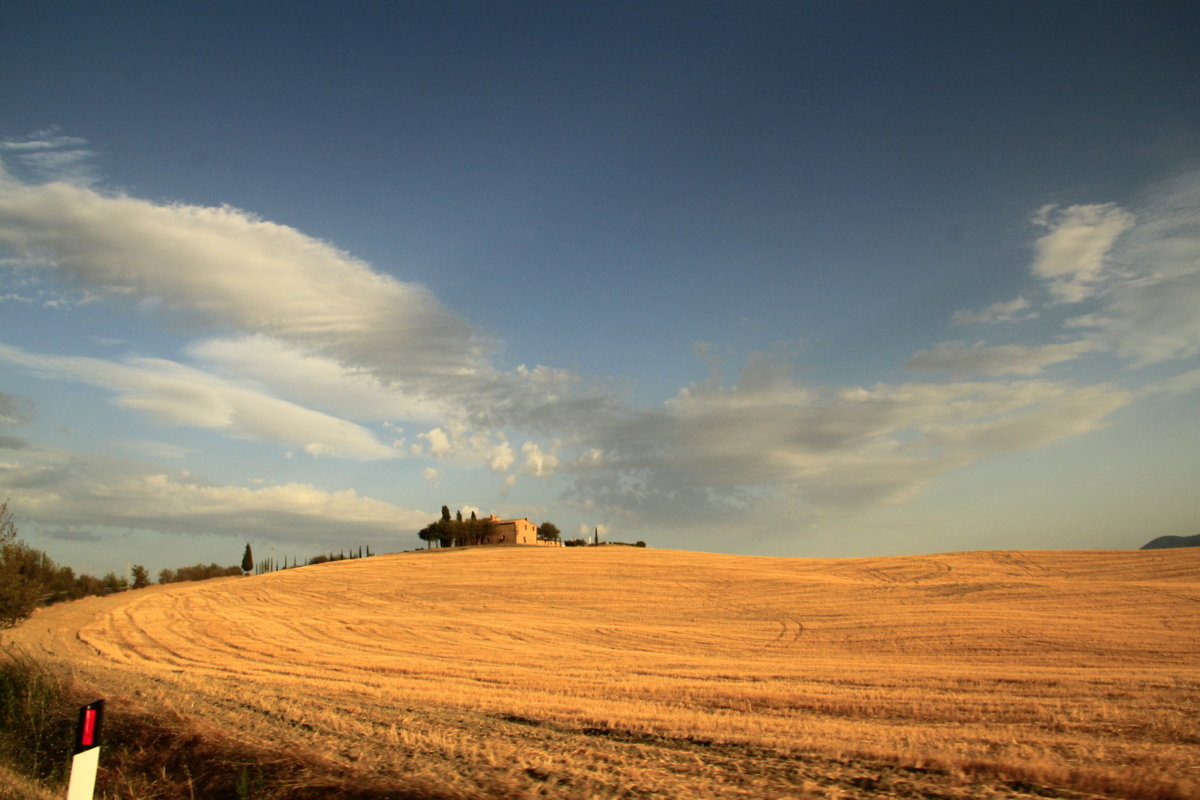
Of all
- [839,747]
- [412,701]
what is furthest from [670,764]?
[412,701]

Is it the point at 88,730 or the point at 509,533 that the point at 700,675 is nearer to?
the point at 88,730

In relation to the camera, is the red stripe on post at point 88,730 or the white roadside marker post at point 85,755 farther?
the red stripe on post at point 88,730

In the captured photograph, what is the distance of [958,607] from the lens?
40406mm

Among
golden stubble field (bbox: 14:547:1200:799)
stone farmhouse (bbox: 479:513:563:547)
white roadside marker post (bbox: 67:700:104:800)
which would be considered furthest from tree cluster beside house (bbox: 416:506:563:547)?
white roadside marker post (bbox: 67:700:104:800)

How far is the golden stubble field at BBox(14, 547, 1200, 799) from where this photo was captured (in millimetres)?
9250

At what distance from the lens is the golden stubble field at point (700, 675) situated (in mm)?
9250

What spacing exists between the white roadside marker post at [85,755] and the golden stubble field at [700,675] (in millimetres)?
2412

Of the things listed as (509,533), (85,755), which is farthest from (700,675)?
(509,533)

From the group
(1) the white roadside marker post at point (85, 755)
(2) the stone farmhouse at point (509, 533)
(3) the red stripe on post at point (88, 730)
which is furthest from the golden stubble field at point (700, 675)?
(2) the stone farmhouse at point (509, 533)

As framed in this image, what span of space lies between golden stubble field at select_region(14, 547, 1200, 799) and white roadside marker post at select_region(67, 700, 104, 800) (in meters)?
2.41

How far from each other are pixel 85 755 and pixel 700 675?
19.2 meters

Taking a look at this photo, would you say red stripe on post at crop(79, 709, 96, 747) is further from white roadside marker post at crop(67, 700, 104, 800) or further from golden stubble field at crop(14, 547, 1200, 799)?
golden stubble field at crop(14, 547, 1200, 799)

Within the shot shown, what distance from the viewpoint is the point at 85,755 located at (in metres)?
7.64

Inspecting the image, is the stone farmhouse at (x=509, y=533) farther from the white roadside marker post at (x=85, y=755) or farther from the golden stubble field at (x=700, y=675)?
the white roadside marker post at (x=85, y=755)
